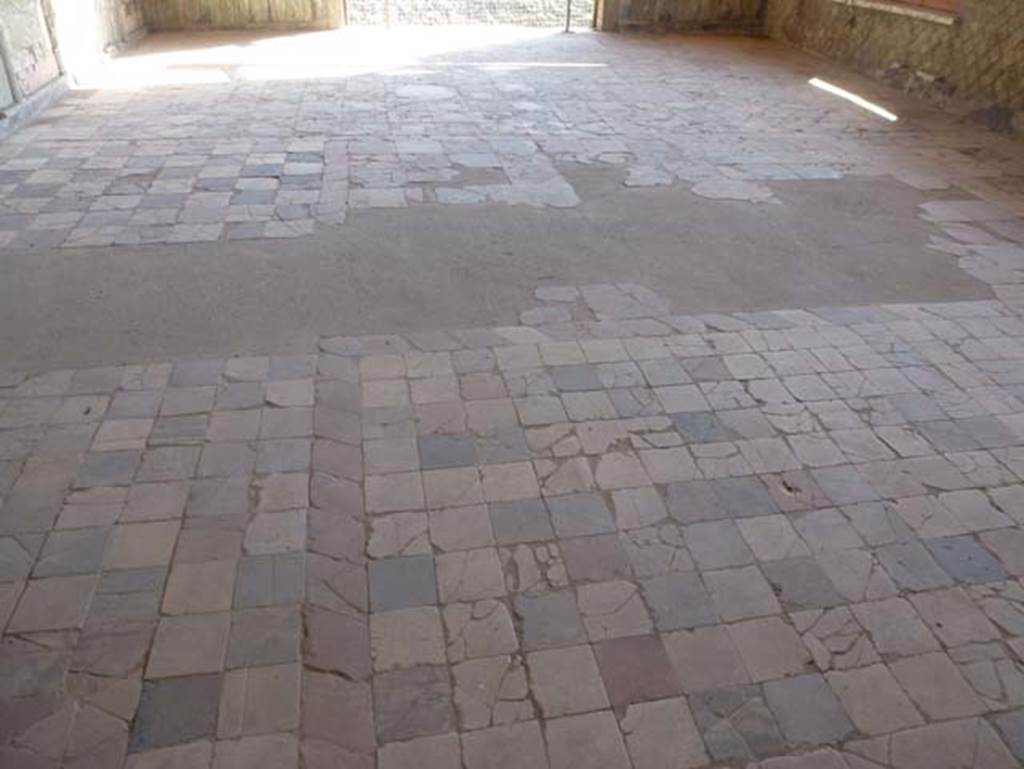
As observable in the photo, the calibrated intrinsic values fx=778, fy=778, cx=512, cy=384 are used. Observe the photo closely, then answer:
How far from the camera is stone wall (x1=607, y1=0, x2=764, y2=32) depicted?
9.84 metres

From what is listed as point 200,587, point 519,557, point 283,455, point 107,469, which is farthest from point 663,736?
point 107,469

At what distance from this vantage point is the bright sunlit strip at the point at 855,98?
650 centimetres

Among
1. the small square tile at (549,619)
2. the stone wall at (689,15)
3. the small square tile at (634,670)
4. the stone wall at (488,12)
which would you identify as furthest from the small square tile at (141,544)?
the stone wall at (689,15)

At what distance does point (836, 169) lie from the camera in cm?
518

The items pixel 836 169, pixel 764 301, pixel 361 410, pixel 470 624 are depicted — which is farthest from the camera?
pixel 836 169

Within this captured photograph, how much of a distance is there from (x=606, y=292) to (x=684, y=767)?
7.36 ft

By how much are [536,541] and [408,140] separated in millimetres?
4114

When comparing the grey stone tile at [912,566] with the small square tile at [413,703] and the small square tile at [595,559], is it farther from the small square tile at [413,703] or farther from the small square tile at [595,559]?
the small square tile at [413,703]

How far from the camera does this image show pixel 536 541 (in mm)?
2131

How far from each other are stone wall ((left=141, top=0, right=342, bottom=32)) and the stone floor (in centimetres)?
650

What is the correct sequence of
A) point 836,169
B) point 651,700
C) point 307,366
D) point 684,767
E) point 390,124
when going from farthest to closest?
point 390,124 → point 836,169 → point 307,366 → point 651,700 → point 684,767

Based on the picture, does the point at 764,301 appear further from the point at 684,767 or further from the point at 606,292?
the point at 684,767

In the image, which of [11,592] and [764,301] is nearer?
[11,592]

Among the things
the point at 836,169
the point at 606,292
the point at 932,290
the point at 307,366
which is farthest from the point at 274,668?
the point at 836,169
